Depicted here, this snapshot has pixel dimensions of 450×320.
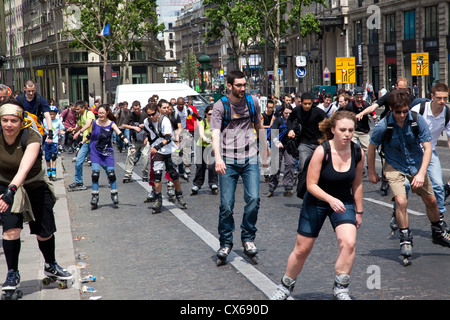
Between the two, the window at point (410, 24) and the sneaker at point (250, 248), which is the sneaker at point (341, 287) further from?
the window at point (410, 24)

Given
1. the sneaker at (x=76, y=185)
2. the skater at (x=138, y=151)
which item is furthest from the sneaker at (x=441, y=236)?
the sneaker at (x=76, y=185)

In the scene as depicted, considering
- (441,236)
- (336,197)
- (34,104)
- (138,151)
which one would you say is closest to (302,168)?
(441,236)

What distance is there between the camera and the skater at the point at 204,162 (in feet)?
43.3

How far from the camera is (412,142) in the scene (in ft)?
23.6

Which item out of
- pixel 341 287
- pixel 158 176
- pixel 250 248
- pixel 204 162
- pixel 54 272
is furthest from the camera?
pixel 204 162

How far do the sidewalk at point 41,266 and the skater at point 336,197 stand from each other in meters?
1.95

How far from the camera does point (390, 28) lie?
5169 cm

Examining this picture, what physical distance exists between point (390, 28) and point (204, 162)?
4118 centimetres

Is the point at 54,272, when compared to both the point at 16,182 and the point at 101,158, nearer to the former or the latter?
the point at 16,182

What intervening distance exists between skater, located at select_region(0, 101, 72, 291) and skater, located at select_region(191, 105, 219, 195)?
7071 mm

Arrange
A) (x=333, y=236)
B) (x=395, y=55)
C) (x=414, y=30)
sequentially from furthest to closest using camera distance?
(x=395, y=55)
(x=414, y=30)
(x=333, y=236)

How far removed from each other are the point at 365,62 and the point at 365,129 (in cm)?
4357
